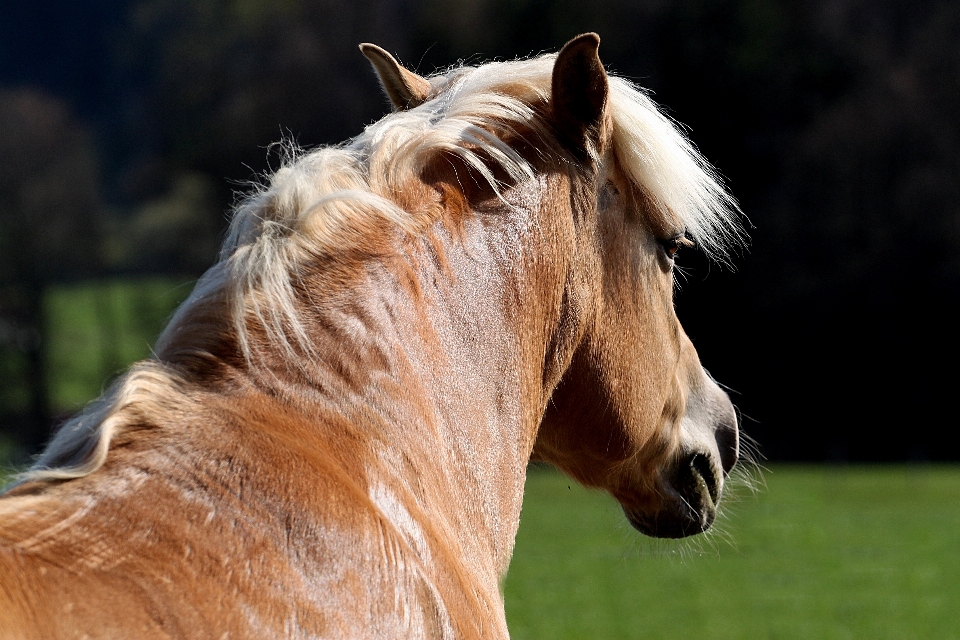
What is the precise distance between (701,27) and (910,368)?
15.1 metres

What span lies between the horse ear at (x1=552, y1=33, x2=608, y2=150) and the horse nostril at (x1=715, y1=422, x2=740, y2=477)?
1.16 metres

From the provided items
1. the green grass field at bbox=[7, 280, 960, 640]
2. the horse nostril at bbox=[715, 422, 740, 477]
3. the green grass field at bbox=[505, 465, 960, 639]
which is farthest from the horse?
the green grass field at bbox=[505, 465, 960, 639]

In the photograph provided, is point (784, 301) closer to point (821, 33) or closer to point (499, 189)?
point (821, 33)

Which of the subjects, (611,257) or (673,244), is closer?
(611,257)

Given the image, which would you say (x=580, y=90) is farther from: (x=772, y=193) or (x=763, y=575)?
(x=772, y=193)

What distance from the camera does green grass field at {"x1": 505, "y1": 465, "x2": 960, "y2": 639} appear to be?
462 inches

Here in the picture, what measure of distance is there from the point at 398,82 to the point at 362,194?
84cm

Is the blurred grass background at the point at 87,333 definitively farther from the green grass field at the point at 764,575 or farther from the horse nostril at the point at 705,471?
the horse nostril at the point at 705,471

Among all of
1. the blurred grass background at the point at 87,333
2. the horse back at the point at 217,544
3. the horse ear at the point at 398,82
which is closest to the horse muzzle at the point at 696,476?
the horse ear at the point at 398,82

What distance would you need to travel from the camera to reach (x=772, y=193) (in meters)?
38.8

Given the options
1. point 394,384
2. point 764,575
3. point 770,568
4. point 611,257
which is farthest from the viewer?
point 770,568

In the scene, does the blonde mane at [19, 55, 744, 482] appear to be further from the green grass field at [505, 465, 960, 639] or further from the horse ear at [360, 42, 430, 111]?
the green grass field at [505, 465, 960, 639]

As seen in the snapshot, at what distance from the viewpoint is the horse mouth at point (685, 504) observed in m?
3.19

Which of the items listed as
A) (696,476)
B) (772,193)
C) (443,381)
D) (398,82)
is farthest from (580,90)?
(772,193)
